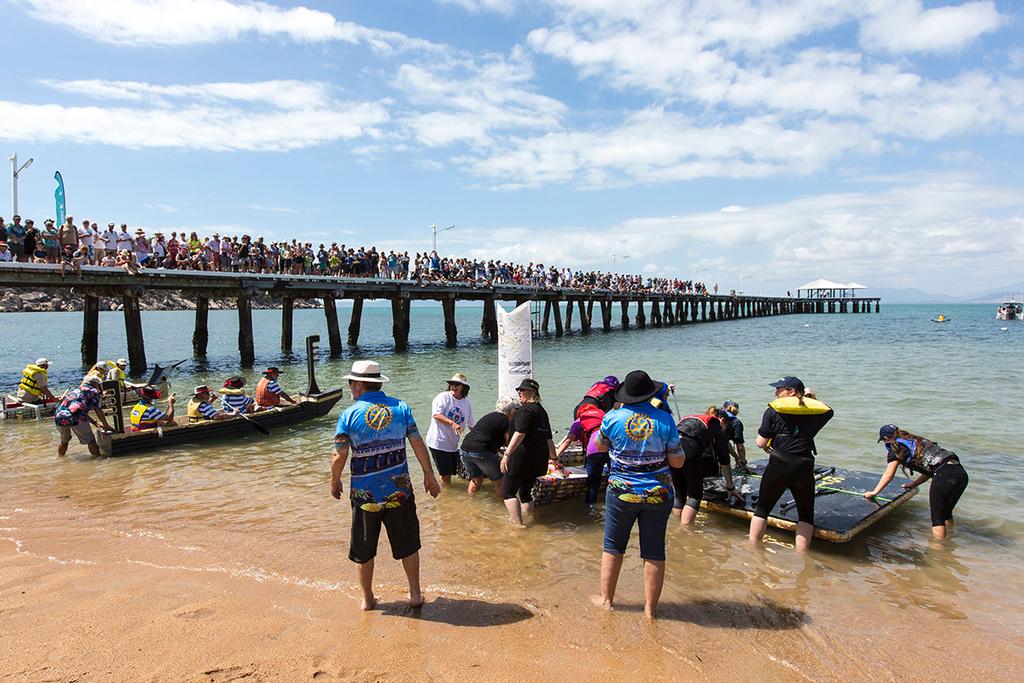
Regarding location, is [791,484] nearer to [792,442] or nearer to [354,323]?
[792,442]

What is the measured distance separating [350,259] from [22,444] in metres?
18.4

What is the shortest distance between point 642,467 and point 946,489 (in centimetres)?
415

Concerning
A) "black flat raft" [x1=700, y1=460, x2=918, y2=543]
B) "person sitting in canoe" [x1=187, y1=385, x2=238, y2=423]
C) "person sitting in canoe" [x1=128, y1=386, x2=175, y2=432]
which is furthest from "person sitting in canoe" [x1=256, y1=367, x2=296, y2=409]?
"black flat raft" [x1=700, y1=460, x2=918, y2=543]

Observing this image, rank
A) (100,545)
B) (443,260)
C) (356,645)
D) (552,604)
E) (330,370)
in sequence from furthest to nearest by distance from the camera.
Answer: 1. (443,260)
2. (330,370)
3. (100,545)
4. (552,604)
5. (356,645)

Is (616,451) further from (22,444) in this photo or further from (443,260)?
(443,260)

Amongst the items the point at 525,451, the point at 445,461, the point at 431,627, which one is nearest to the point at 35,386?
the point at 445,461

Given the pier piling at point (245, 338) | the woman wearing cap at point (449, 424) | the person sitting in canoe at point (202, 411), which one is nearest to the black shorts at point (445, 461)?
the woman wearing cap at point (449, 424)

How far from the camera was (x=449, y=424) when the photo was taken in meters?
7.82

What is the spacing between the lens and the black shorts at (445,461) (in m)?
8.02

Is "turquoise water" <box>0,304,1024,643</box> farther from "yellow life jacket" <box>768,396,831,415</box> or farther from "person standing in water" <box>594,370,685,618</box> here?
"yellow life jacket" <box>768,396,831,415</box>

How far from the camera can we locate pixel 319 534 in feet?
21.7

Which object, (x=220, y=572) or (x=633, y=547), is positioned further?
(x=633, y=547)

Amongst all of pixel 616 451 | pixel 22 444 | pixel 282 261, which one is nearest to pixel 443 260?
pixel 282 261

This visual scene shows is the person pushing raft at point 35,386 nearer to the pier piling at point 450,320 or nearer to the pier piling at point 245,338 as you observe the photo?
the pier piling at point 245,338
